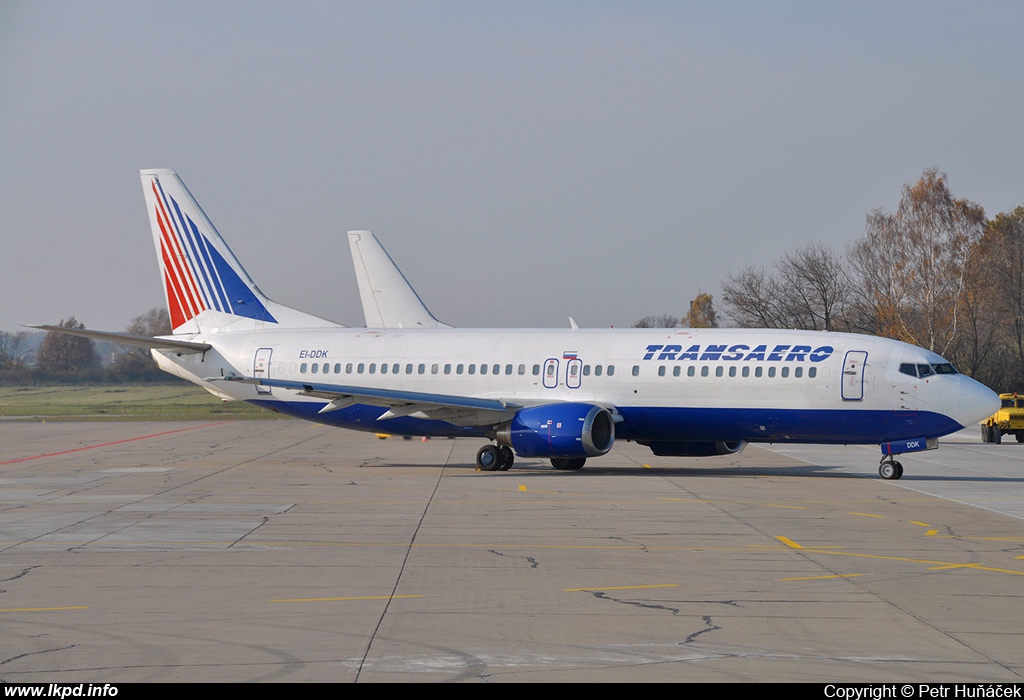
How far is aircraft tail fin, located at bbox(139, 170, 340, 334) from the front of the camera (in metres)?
34.9

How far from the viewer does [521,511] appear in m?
19.9

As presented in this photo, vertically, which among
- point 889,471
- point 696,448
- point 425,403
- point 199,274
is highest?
point 199,274

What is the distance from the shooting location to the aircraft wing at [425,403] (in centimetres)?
2823

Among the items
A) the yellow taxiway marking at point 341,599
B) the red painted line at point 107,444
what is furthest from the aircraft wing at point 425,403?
the yellow taxiway marking at point 341,599

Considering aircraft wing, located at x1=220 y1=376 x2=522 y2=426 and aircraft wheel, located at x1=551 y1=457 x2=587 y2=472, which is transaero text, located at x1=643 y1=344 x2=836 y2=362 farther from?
aircraft wing, located at x1=220 y1=376 x2=522 y2=426

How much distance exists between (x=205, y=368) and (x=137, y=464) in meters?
4.46

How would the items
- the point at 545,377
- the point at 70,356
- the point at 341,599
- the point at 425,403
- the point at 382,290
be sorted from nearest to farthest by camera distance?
1. the point at 341,599
2. the point at 425,403
3. the point at 545,377
4. the point at 382,290
5. the point at 70,356

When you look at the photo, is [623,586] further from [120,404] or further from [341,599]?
[120,404]

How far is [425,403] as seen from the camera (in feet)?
92.7

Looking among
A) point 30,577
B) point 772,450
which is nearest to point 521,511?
point 30,577

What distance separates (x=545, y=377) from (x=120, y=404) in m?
52.0

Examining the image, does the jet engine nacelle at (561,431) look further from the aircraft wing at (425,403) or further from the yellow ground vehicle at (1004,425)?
the yellow ground vehicle at (1004,425)

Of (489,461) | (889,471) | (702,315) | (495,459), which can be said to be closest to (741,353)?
(889,471)

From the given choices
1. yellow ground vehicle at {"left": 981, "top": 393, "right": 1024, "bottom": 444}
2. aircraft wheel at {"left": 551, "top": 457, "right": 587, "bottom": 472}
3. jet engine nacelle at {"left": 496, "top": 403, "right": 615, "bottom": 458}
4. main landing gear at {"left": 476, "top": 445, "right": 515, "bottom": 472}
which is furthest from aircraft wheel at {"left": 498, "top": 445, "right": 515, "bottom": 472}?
yellow ground vehicle at {"left": 981, "top": 393, "right": 1024, "bottom": 444}
